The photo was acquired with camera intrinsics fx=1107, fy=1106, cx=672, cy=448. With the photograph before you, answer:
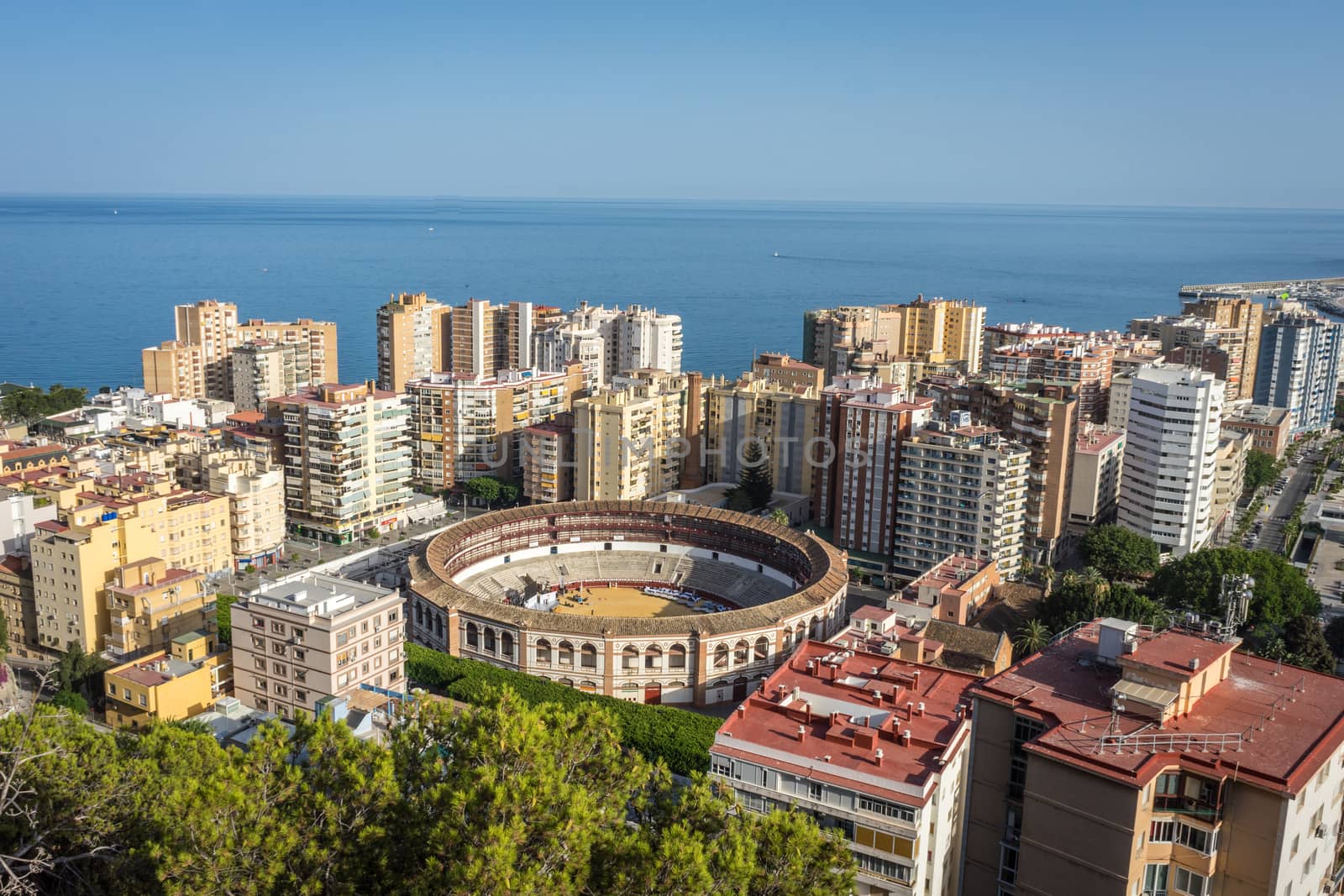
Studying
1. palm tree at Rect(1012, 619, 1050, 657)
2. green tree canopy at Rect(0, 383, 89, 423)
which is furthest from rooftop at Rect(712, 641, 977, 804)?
green tree canopy at Rect(0, 383, 89, 423)

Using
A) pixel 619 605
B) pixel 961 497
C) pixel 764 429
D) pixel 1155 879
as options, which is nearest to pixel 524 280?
pixel 764 429

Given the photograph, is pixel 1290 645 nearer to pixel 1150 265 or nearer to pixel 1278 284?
pixel 1278 284

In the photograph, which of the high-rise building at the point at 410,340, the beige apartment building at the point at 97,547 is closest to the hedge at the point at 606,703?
the beige apartment building at the point at 97,547

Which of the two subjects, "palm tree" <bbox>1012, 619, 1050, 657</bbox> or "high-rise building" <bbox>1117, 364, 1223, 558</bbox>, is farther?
"high-rise building" <bbox>1117, 364, 1223, 558</bbox>

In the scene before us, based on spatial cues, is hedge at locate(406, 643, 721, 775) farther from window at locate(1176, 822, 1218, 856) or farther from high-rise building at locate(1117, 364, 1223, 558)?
high-rise building at locate(1117, 364, 1223, 558)

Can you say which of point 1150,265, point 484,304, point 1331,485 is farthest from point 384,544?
point 1150,265

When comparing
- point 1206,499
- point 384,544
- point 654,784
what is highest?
point 654,784
